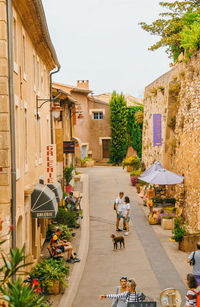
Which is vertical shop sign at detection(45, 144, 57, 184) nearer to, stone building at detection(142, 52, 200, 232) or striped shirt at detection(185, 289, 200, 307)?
stone building at detection(142, 52, 200, 232)

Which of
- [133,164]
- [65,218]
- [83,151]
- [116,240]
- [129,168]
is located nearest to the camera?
[116,240]

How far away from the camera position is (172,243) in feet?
51.0

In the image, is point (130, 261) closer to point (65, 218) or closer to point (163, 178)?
point (65, 218)

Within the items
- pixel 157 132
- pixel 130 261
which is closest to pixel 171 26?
pixel 157 132

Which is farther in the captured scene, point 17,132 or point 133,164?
point 133,164

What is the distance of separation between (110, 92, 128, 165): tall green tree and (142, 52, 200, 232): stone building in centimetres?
1529

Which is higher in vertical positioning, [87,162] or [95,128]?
[95,128]

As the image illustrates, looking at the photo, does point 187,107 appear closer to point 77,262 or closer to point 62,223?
point 62,223

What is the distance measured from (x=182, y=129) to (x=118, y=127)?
23.3 metres

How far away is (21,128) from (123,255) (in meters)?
6.02

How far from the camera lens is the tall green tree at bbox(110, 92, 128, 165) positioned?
4266cm

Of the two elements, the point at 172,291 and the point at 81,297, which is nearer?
the point at 172,291

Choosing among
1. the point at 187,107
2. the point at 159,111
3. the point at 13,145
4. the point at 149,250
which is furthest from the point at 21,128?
the point at 159,111

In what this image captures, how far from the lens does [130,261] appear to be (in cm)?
1353
